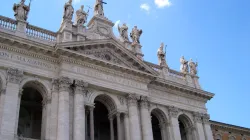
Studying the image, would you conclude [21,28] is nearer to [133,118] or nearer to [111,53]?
[111,53]

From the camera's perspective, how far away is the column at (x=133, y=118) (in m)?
24.4

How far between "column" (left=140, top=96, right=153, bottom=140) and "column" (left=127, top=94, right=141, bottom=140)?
51 cm

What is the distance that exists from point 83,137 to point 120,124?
3788 millimetres

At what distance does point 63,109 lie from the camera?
22.3 meters

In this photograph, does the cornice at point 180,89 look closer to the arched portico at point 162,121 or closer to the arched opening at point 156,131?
the arched portico at point 162,121

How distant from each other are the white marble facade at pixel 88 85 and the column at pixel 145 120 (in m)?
0.07

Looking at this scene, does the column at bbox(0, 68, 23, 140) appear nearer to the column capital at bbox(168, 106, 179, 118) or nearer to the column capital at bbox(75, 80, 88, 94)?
the column capital at bbox(75, 80, 88, 94)

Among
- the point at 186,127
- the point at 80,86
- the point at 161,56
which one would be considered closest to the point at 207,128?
the point at 186,127

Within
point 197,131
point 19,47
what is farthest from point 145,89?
point 19,47

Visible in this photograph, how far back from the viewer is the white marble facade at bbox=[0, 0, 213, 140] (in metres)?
22.0

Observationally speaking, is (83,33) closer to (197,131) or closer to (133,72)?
(133,72)

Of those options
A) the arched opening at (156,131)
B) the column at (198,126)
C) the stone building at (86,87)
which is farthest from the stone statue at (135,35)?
the column at (198,126)

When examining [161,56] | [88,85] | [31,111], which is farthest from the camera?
[161,56]

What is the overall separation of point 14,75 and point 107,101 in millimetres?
6872
